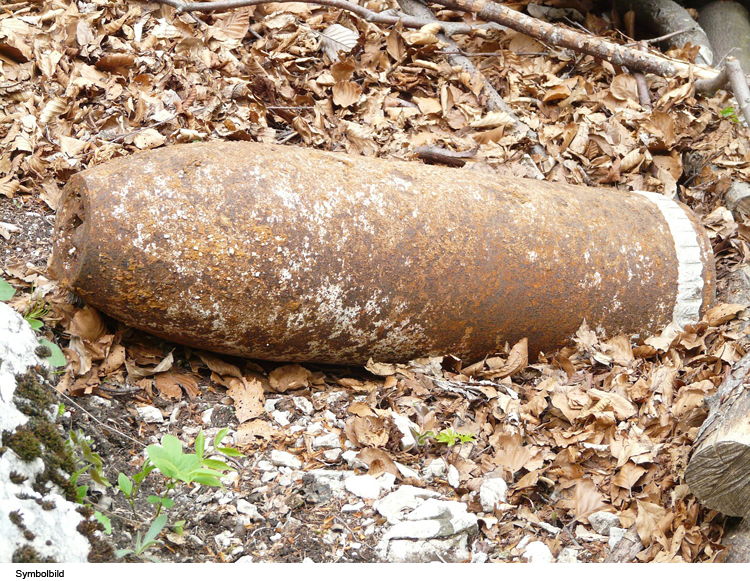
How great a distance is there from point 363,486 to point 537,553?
0.55 m

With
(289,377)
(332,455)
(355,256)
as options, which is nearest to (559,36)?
(355,256)

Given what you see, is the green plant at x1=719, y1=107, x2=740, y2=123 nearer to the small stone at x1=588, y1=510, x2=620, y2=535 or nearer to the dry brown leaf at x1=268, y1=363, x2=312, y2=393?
the small stone at x1=588, y1=510, x2=620, y2=535

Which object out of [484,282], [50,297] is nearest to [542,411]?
[484,282]

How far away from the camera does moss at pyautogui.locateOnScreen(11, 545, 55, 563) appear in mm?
1373

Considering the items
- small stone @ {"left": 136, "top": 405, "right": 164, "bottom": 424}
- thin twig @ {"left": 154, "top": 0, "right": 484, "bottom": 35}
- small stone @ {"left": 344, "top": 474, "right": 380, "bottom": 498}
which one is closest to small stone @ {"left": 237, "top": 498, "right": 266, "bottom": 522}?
small stone @ {"left": 344, "top": 474, "right": 380, "bottom": 498}

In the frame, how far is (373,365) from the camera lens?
2605 mm

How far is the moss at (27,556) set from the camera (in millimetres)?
1373

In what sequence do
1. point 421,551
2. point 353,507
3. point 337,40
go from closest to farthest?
point 421,551 → point 353,507 → point 337,40

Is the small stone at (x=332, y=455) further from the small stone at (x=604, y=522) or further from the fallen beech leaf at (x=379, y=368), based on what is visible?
the small stone at (x=604, y=522)

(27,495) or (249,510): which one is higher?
(27,495)

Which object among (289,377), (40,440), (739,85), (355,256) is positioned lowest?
(289,377)

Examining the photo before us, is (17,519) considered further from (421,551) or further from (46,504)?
(421,551)

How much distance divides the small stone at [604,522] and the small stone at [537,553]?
0.23m

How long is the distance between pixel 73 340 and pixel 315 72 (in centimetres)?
212
